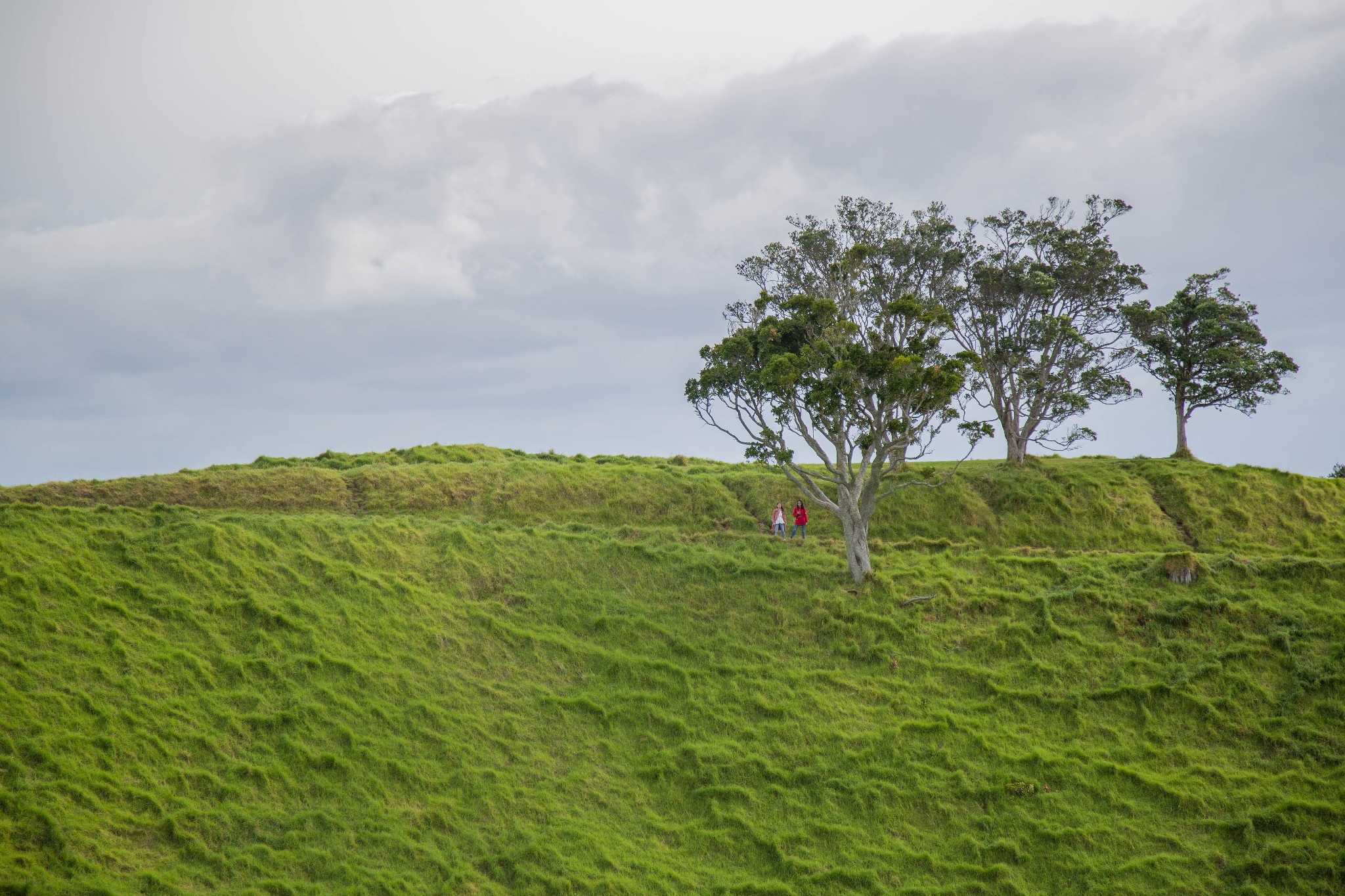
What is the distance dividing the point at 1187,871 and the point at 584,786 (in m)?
17.6

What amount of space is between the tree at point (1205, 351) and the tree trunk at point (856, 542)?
28.6m

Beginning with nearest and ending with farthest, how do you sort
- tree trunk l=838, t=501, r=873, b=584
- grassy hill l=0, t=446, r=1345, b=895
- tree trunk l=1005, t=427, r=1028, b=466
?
1. grassy hill l=0, t=446, r=1345, b=895
2. tree trunk l=838, t=501, r=873, b=584
3. tree trunk l=1005, t=427, r=1028, b=466

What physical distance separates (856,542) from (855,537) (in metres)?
0.23

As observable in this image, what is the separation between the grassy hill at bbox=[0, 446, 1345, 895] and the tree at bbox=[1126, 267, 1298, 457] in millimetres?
16190

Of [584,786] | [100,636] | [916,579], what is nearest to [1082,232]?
[916,579]

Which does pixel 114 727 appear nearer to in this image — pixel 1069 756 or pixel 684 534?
pixel 684 534

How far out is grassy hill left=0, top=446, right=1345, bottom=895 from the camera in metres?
23.9

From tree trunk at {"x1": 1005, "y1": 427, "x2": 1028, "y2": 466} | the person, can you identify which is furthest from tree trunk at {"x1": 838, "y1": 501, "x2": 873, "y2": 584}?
tree trunk at {"x1": 1005, "y1": 427, "x2": 1028, "y2": 466}

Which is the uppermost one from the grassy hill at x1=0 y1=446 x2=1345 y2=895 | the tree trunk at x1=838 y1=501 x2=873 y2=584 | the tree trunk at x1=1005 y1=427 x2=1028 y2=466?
the tree trunk at x1=1005 y1=427 x2=1028 y2=466

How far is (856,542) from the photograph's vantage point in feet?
122

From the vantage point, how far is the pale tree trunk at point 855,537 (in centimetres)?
3709

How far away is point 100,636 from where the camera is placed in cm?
2825

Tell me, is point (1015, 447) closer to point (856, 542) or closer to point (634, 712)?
point (856, 542)

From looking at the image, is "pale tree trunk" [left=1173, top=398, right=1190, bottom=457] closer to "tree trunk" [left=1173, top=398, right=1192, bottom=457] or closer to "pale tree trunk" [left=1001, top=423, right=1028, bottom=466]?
"tree trunk" [left=1173, top=398, right=1192, bottom=457]
